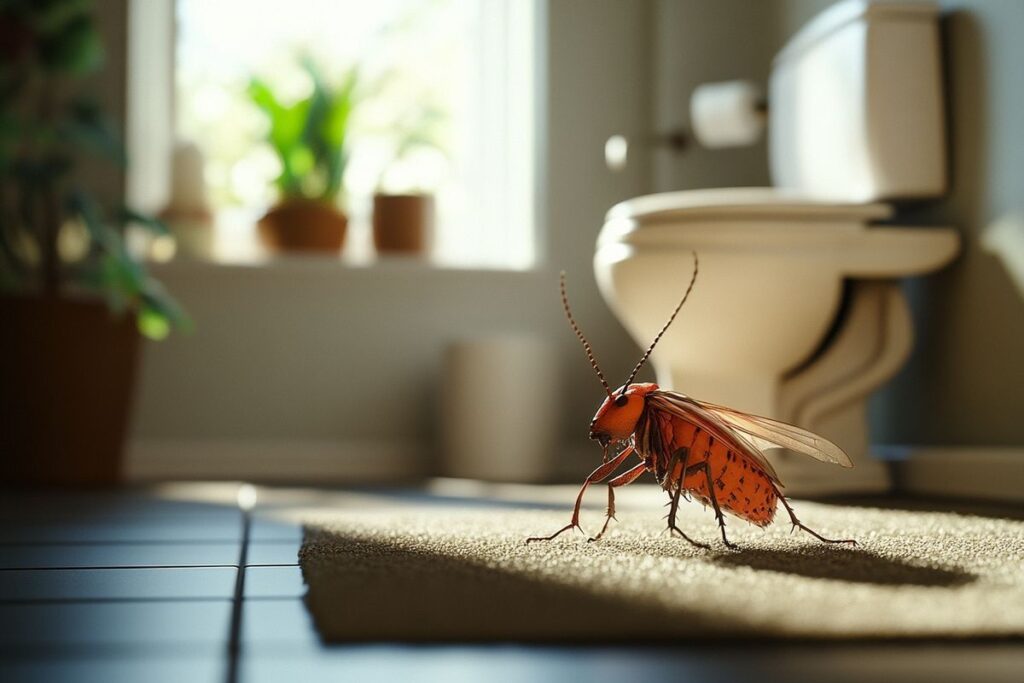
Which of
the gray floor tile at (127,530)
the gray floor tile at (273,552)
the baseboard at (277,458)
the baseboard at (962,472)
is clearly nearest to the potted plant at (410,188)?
the baseboard at (277,458)

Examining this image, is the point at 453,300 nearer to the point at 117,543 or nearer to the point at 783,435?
the point at 117,543

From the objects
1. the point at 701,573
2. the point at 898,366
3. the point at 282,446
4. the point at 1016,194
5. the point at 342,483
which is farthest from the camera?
the point at 282,446

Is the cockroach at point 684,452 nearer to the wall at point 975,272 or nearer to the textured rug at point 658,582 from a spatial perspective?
the textured rug at point 658,582

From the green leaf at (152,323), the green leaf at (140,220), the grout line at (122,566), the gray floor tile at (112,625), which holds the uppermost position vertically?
the green leaf at (140,220)

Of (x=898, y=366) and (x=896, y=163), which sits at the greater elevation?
(x=896, y=163)

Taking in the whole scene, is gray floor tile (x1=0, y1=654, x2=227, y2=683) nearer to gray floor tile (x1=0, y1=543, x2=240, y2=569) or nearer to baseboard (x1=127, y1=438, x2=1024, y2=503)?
gray floor tile (x1=0, y1=543, x2=240, y2=569)

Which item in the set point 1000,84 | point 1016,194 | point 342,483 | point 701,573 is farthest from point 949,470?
point 342,483

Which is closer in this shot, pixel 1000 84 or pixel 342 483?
pixel 1000 84

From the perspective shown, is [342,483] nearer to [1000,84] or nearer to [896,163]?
[896,163]

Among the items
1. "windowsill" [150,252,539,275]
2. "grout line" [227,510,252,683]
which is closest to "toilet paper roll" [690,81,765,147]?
"windowsill" [150,252,539,275]
